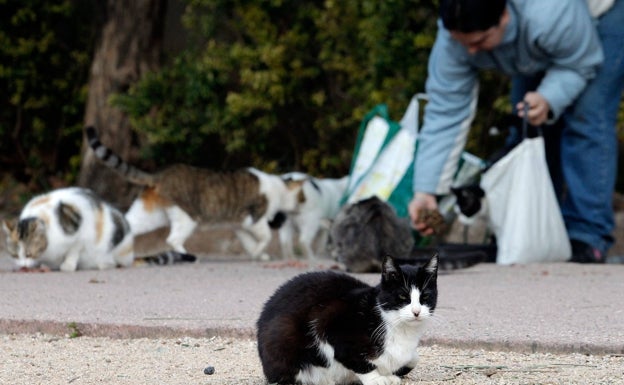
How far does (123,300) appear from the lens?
607 centimetres

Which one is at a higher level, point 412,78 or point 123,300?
point 412,78

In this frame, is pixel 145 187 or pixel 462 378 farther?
pixel 145 187

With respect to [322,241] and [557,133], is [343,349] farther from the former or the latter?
[322,241]

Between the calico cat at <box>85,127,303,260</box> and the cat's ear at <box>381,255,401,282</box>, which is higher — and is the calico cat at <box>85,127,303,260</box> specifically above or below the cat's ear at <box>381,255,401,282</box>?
below

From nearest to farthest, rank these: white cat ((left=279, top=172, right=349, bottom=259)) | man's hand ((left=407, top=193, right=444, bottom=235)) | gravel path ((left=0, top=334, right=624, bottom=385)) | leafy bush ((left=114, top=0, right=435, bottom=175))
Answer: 1. gravel path ((left=0, top=334, right=624, bottom=385))
2. man's hand ((left=407, top=193, right=444, bottom=235))
3. white cat ((left=279, top=172, right=349, bottom=259))
4. leafy bush ((left=114, top=0, right=435, bottom=175))

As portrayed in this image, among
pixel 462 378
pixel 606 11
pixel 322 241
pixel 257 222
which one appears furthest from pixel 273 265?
pixel 462 378

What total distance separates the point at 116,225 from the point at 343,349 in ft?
15.6

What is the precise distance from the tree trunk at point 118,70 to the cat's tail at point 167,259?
6.26ft

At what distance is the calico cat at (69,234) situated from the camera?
7.91m

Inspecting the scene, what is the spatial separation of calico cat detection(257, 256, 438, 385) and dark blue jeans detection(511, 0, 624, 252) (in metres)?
4.54

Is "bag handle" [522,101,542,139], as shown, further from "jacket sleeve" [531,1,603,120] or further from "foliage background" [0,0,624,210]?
"foliage background" [0,0,624,210]

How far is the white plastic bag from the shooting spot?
8008 millimetres

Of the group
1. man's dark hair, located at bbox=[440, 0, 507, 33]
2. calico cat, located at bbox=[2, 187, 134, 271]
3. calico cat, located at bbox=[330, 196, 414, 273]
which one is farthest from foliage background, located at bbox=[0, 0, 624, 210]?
calico cat, located at bbox=[330, 196, 414, 273]

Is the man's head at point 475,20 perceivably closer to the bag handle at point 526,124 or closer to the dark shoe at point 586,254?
the bag handle at point 526,124
